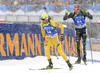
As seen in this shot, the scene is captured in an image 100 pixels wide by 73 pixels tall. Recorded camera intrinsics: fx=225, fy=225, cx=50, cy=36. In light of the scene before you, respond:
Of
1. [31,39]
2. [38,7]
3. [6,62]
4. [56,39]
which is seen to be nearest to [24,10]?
[38,7]

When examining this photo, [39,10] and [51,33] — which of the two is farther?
[39,10]

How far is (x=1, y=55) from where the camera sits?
861 cm

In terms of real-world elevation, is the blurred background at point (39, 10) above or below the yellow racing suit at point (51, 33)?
above

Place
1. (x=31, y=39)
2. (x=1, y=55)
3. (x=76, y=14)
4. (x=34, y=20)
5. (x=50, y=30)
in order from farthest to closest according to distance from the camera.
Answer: (x=34, y=20) < (x=31, y=39) < (x=1, y=55) < (x=76, y=14) < (x=50, y=30)

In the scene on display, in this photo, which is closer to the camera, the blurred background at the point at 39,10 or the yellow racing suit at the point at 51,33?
the yellow racing suit at the point at 51,33

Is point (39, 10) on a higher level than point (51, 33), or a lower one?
higher

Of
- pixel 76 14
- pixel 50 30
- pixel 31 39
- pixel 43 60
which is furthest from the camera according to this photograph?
pixel 31 39

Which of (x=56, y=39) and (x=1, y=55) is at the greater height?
(x=56, y=39)

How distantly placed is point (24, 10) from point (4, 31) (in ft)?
47.3

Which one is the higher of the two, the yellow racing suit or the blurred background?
the blurred background

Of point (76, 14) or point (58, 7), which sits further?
point (58, 7)

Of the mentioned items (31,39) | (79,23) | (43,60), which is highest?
(79,23)

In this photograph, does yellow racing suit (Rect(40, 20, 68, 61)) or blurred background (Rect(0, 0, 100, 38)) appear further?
blurred background (Rect(0, 0, 100, 38))

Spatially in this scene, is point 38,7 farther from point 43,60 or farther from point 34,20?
point 43,60
